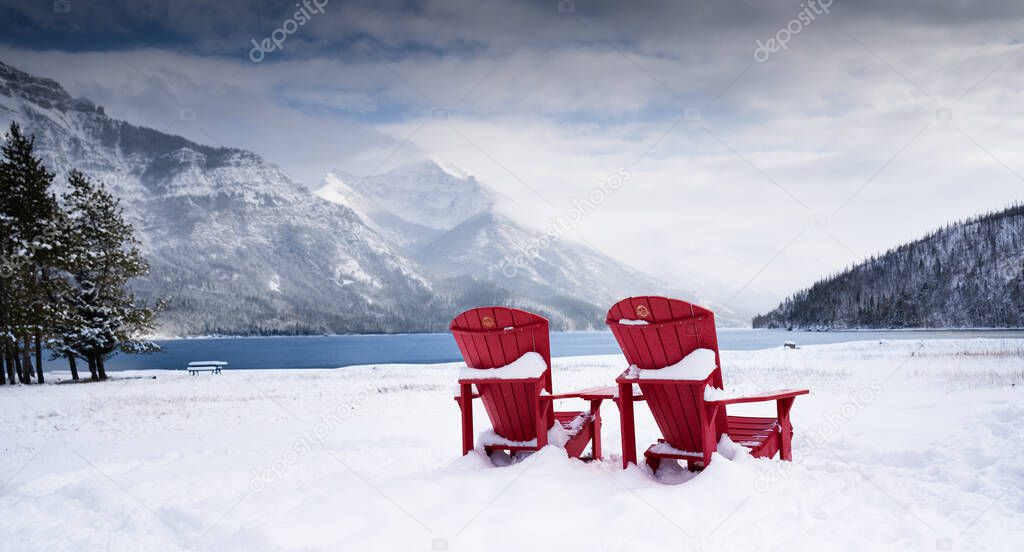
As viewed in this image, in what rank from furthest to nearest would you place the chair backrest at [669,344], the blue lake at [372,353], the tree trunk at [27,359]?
the blue lake at [372,353] < the tree trunk at [27,359] < the chair backrest at [669,344]

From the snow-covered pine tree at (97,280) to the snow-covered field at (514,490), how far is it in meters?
15.1

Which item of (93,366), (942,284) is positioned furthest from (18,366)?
(942,284)

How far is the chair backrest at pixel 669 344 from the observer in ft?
12.8

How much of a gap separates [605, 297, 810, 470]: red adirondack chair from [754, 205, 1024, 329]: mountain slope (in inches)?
4228

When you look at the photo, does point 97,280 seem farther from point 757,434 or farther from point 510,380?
point 757,434

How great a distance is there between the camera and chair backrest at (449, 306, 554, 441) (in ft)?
15.0

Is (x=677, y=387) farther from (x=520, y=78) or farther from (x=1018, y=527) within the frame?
(x=520, y=78)

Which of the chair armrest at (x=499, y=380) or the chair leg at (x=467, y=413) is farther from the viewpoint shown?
the chair leg at (x=467, y=413)

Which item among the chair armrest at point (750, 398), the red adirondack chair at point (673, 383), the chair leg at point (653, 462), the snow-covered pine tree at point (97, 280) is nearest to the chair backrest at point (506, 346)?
the red adirondack chair at point (673, 383)

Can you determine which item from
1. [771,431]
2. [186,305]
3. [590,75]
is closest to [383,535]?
[771,431]

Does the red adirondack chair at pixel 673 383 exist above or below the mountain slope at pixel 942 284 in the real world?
above

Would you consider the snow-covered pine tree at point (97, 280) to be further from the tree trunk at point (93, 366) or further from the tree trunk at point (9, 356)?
the tree trunk at point (9, 356)

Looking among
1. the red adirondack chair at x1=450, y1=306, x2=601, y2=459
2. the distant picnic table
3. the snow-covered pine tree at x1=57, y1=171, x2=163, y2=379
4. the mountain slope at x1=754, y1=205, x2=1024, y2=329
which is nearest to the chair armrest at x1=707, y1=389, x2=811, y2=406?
the red adirondack chair at x1=450, y1=306, x2=601, y2=459

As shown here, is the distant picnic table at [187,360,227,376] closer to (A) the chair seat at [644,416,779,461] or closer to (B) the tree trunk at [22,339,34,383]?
(B) the tree trunk at [22,339,34,383]
